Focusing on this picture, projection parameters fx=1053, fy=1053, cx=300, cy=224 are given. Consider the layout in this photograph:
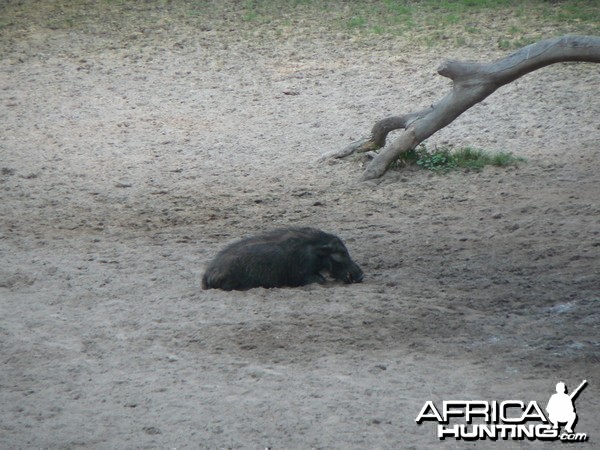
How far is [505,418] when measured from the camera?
18.0 feet

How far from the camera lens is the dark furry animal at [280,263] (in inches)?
307

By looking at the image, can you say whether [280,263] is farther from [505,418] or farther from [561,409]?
[561,409]

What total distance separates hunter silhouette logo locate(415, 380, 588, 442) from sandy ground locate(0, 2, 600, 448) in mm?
92

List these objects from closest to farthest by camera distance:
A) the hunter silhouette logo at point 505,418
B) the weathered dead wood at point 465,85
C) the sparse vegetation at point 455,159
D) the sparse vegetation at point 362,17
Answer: the hunter silhouette logo at point 505,418
the weathered dead wood at point 465,85
the sparse vegetation at point 455,159
the sparse vegetation at point 362,17

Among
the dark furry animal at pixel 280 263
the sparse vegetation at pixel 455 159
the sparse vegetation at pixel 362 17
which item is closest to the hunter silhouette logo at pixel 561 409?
the dark furry animal at pixel 280 263

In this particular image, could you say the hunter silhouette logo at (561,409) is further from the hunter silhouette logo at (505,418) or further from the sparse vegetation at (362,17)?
the sparse vegetation at (362,17)

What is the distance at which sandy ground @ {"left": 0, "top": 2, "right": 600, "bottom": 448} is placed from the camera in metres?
5.85

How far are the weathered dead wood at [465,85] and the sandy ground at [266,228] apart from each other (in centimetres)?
28

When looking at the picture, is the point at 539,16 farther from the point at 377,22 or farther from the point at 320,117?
the point at 320,117

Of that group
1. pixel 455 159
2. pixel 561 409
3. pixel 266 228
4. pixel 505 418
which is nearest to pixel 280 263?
pixel 266 228

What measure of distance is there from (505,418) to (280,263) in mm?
2754

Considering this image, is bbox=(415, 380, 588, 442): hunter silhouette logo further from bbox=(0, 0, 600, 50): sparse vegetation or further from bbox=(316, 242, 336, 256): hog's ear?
bbox=(0, 0, 600, 50): sparse vegetation

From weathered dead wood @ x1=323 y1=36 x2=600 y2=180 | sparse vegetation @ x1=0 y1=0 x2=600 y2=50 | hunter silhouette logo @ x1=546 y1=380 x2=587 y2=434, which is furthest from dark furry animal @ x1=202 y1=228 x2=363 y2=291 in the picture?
sparse vegetation @ x1=0 y1=0 x2=600 y2=50

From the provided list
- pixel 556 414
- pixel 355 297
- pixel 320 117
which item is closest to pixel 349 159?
pixel 320 117
